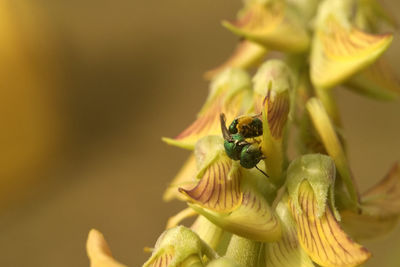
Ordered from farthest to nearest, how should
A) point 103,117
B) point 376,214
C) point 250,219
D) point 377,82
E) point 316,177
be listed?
point 103,117
point 377,82
point 376,214
point 316,177
point 250,219

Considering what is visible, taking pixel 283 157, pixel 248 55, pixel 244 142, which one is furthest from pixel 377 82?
pixel 244 142

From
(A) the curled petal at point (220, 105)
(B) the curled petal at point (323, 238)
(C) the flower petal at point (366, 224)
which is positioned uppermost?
(A) the curled petal at point (220, 105)

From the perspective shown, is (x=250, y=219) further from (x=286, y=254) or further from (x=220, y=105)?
(x=220, y=105)

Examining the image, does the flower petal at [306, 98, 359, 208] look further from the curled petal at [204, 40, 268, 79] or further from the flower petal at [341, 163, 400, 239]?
the curled petal at [204, 40, 268, 79]

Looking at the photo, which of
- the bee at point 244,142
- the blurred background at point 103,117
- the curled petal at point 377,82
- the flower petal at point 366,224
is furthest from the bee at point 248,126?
the blurred background at point 103,117

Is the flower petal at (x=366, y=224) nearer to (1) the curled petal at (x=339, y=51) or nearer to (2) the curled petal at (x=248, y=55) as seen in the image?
(1) the curled petal at (x=339, y=51)

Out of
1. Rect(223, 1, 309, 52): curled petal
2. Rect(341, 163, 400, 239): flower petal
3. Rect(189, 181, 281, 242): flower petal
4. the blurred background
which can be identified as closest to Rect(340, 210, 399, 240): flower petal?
Rect(341, 163, 400, 239): flower petal

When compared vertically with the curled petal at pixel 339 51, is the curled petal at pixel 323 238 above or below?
below
